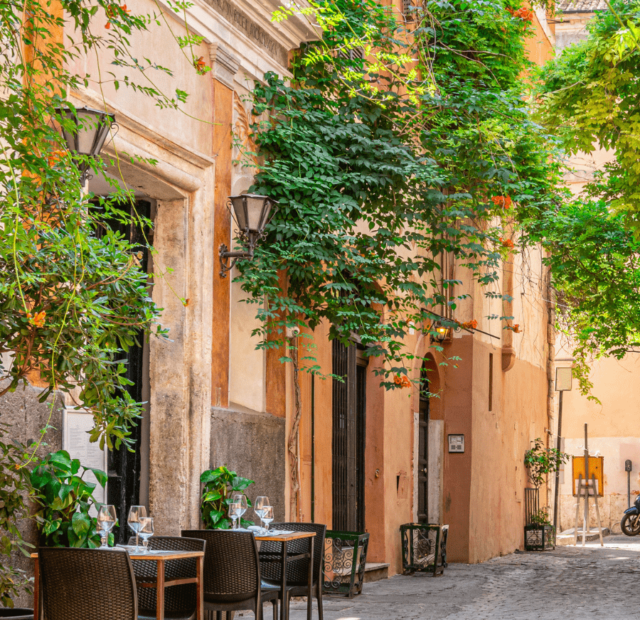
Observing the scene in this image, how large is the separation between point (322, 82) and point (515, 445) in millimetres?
10320

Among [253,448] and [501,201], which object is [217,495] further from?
[501,201]

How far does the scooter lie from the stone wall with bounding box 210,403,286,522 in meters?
14.7

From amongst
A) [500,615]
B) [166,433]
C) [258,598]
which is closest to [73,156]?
[258,598]

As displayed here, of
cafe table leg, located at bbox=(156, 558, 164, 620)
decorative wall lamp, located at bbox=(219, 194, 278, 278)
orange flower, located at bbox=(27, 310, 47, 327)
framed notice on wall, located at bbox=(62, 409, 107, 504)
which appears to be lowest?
cafe table leg, located at bbox=(156, 558, 164, 620)

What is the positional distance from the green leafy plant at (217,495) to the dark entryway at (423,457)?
22.2ft

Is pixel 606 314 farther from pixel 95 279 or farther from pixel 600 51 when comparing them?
pixel 95 279

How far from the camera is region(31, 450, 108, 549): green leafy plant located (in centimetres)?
495

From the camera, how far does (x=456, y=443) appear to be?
14.4 m

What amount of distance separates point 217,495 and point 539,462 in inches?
496

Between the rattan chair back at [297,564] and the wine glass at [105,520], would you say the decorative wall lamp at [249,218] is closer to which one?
the rattan chair back at [297,564]

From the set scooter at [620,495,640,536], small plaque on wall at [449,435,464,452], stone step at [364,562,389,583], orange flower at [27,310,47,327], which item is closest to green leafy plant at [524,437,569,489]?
scooter at [620,495,640,536]

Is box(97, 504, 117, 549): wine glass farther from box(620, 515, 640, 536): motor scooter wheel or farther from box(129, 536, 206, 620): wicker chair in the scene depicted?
box(620, 515, 640, 536): motor scooter wheel

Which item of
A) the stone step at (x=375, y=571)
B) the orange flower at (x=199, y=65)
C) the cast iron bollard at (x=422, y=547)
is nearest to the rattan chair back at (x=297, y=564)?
the orange flower at (x=199, y=65)

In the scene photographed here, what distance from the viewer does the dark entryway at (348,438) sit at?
10672 mm
